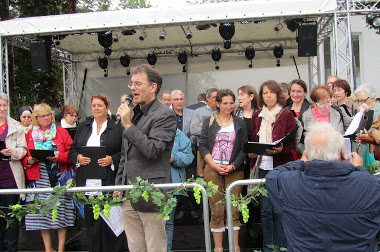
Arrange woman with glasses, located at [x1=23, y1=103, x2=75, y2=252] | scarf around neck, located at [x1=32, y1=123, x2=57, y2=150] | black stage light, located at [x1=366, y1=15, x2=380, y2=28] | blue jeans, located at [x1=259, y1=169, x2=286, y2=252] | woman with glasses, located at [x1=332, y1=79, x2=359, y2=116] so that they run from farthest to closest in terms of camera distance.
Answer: black stage light, located at [x1=366, y1=15, x2=380, y2=28], woman with glasses, located at [x1=332, y1=79, x2=359, y2=116], scarf around neck, located at [x1=32, y1=123, x2=57, y2=150], woman with glasses, located at [x1=23, y1=103, x2=75, y2=252], blue jeans, located at [x1=259, y1=169, x2=286, y2=252]

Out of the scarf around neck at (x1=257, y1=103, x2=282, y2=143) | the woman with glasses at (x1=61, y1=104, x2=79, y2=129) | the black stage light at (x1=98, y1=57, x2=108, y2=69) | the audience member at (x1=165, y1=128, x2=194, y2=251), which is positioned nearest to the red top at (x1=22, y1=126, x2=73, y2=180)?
the audience member at (x1=165, y1=128, x2=194, y2=251)

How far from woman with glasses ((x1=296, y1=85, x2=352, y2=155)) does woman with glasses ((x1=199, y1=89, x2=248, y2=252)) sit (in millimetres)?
661

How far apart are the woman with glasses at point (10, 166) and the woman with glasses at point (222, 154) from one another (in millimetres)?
2203

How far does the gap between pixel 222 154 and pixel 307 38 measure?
460cm

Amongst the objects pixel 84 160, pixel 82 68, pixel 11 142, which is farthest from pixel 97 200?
pixel 82 68

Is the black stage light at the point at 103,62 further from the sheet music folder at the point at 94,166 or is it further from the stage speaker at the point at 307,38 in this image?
the sheet music folder at the point at 94,166

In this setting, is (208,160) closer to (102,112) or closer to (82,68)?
(102,112)

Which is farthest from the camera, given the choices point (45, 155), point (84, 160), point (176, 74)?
point (176, 74)

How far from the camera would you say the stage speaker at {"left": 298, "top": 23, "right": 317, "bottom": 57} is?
797cm

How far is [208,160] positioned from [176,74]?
770cm

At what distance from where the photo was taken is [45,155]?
14.6ft

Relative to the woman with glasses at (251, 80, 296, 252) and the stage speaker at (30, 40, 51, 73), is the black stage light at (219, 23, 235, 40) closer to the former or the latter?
the stage speaker at (30, 40, 51, 73)

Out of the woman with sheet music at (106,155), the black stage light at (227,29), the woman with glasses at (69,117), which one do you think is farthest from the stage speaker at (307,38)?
the woman with sheet music at (106,155)

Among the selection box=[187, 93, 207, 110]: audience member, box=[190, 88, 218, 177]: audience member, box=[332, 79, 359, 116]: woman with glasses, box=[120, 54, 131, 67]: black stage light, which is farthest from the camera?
box=[120, 54, 131, 67]: black stage light
